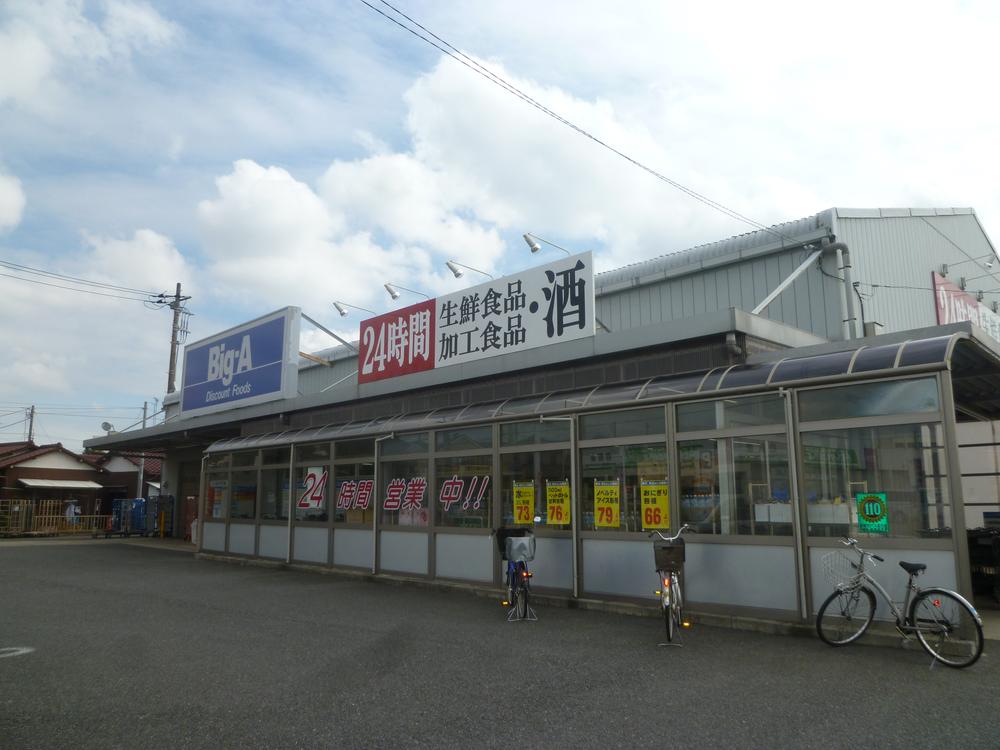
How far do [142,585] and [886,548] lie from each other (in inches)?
445

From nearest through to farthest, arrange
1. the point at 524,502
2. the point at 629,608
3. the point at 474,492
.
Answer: the point at 629,608, the point at 524,502, the point at 474,492

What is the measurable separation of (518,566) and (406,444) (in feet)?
14.0

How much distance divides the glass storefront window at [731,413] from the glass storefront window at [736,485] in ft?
0.55

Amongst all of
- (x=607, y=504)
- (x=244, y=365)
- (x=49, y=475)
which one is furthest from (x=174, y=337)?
(x=607, y=504)

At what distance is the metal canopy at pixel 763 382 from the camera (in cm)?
753

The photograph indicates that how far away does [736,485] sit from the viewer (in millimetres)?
8586

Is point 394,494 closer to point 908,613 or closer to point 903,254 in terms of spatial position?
point 908,613

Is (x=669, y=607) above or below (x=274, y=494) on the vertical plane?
below

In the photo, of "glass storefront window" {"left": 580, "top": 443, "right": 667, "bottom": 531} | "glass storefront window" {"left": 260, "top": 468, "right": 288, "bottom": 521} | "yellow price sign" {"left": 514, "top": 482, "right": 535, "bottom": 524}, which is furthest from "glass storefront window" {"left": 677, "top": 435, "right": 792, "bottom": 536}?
"glass storefront window" {"left": 260, "top": 468, "right": 288, "bottom": 521}

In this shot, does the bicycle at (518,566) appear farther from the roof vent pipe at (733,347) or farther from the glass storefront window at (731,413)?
the roof vent pipe at (733,347)

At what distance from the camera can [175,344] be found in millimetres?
36000

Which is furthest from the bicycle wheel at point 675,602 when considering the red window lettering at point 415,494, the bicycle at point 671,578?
the red window lettering at point 415,494

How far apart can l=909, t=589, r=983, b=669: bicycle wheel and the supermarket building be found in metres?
0.41

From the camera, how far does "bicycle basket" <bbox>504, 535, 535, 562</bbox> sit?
29.9 ft
